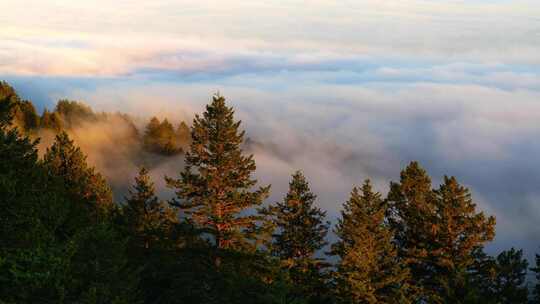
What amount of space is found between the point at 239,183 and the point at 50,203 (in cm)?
1448

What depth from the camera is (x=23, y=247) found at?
17422 millimetres

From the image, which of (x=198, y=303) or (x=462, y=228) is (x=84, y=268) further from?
(x=462, y=228)

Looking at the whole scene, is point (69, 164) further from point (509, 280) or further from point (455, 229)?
point (509, 280)

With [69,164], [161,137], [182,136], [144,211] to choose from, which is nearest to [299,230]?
[144,211]

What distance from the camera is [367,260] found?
37.1 metres

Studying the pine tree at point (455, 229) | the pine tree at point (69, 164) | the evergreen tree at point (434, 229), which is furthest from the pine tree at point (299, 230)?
the pine tree at point (69, 164)

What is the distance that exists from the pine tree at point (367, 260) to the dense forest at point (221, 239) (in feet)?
0.31

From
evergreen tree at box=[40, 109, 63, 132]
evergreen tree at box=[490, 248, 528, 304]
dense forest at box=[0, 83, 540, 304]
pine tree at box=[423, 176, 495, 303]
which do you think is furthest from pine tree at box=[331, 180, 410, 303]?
evergreen tree at box=[40, 109, 63, 132]

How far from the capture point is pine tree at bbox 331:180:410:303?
36719 mm

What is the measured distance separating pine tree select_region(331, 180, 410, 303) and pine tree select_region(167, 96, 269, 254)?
6.77m

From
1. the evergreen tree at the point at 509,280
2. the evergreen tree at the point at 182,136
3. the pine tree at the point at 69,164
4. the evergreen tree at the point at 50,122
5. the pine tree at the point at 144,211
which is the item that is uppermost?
the evergreen tree at the point at 182,136

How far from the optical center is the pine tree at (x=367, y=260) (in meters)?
36.7

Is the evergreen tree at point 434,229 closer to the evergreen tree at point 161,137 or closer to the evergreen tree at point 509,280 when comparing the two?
the evergreen tree at point 509,280

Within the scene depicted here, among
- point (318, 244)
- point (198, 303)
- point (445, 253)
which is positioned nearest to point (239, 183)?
point (198, 303)
